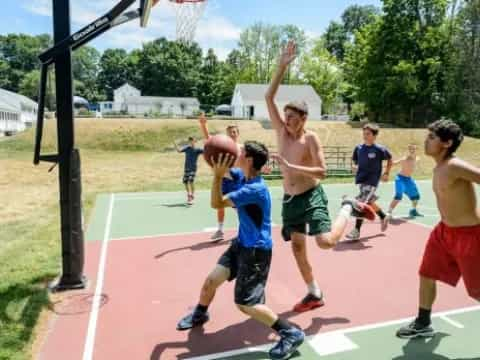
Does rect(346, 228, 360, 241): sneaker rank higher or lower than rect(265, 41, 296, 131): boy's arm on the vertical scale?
lower

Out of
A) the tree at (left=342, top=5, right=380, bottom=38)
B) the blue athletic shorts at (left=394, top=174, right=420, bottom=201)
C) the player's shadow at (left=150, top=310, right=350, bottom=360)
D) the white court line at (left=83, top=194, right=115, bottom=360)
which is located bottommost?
the white court line at (left=83, top=194, right=115, bottom=360)

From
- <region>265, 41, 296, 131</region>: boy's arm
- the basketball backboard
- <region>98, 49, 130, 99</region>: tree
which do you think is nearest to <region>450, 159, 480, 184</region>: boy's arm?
<region>265, 41, 296, 131</region>: boy's arm

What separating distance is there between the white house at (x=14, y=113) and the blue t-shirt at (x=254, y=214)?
161 ft

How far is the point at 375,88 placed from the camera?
4531cm

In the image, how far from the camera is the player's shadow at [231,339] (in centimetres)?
391

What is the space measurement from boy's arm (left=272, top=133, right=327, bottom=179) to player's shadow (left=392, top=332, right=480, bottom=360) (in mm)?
1765

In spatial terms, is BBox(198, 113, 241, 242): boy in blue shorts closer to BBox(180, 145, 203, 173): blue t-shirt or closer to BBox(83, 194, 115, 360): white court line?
BBox(83, 194, 115, 360): white court line

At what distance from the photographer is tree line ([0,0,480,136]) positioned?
4206cm

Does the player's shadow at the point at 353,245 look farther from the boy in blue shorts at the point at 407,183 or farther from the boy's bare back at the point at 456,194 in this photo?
the boy's bare back at the point at 456,194

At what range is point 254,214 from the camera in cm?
372

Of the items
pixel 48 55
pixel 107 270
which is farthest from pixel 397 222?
pixel 48 55

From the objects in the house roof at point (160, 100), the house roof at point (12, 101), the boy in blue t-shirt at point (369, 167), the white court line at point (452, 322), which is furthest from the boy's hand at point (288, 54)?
the house roof at point (160, 100)

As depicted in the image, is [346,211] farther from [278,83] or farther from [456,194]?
[278,83]

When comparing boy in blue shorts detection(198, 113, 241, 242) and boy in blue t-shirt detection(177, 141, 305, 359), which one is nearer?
boy in blue t-shirt detection(177, 141, 305, 359)
